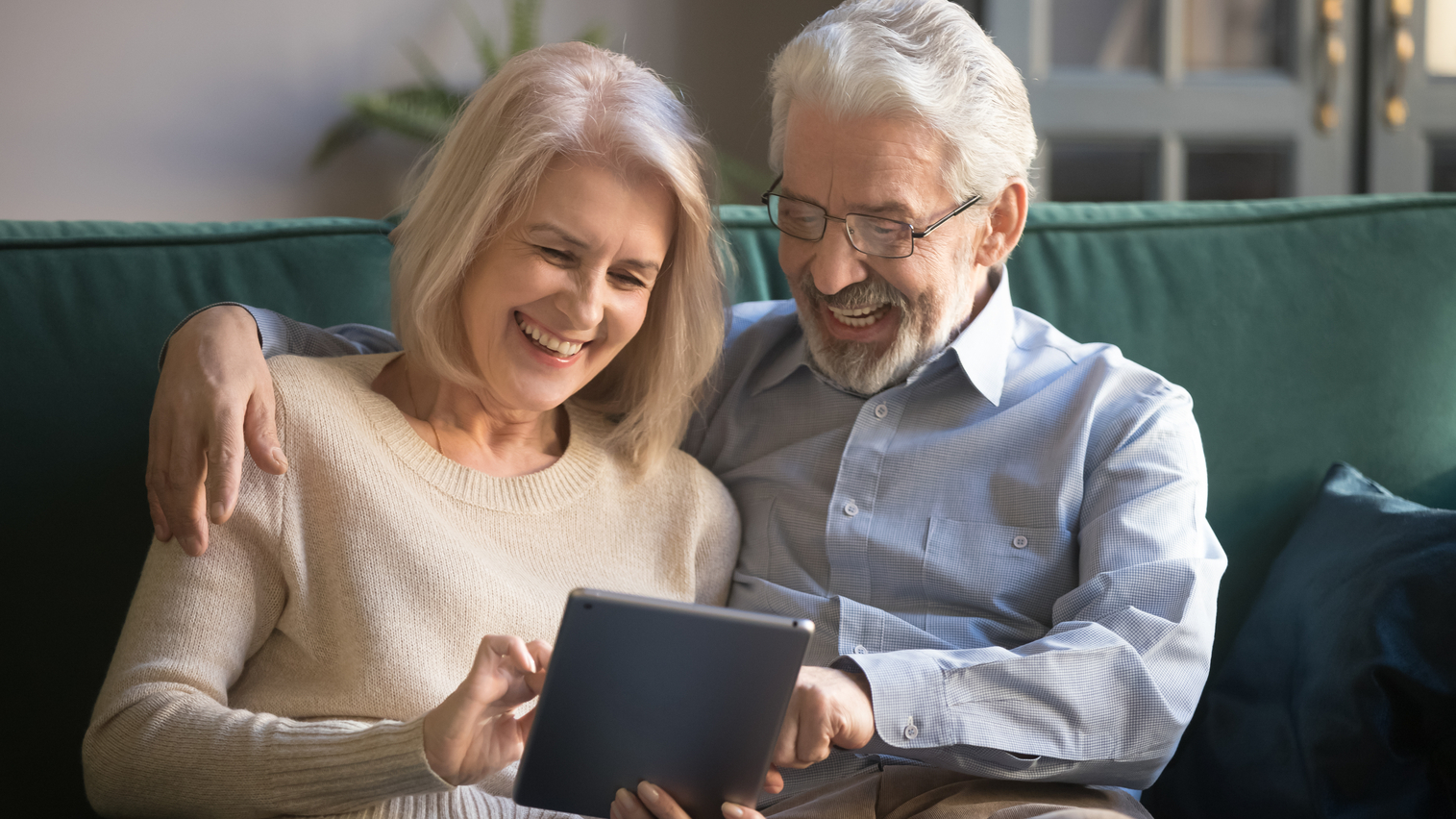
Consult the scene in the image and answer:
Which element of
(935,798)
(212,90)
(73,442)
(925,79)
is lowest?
(935,798)

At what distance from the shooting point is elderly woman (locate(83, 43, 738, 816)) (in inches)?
38.6

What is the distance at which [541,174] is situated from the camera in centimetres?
118

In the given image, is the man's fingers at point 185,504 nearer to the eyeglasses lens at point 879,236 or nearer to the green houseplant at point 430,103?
the eyeglasses lens at point 879,236

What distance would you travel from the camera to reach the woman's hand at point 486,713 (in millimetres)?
908

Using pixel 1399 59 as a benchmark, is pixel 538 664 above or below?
below

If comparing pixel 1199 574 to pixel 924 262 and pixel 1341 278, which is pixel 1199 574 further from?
pixel 1341 278

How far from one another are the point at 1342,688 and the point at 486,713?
2.86 feet

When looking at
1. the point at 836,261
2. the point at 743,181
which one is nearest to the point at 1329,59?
the point at 743,181

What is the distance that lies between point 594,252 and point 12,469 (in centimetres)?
71

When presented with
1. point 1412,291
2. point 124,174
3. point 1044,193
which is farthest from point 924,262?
point 124,174

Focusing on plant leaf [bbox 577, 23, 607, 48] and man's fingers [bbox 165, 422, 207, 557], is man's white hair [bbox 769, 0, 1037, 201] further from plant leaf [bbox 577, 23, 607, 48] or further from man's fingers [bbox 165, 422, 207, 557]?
plant leaf [bbox 577, 23, 607, 48]

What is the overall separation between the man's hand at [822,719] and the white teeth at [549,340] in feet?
1.36

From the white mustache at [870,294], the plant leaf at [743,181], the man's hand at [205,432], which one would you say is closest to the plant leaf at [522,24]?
the plant leaf at [743,181]

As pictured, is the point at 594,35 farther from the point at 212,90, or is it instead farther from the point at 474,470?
the point at 474,470
